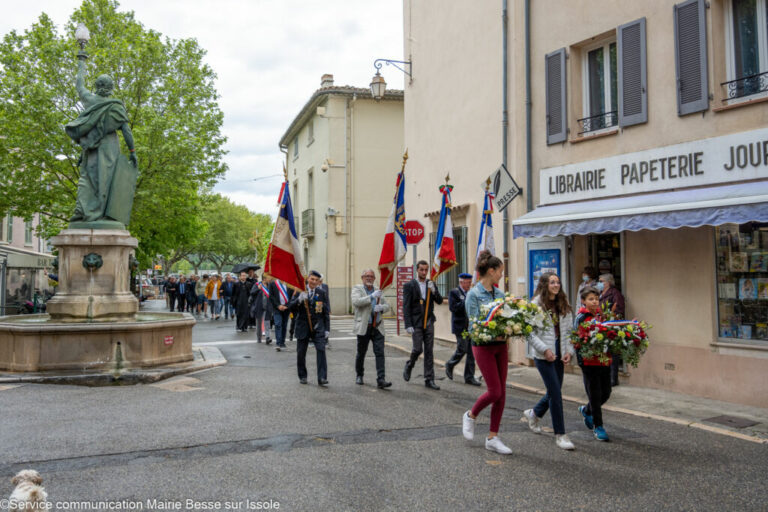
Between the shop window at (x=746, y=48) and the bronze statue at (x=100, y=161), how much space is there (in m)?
9.92

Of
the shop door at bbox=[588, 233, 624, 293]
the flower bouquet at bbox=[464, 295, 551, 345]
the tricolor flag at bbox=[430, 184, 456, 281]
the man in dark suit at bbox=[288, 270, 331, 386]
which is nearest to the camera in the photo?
the flower bouquet at bbox=[464, 295, 551, 345]

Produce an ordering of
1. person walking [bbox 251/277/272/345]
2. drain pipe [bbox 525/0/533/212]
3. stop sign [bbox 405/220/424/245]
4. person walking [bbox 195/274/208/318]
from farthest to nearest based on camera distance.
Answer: person walking [bbox 195/274/208/318] → person walking [bbox 251/277/272/345] → stop sign [bbox 405/220/424/245] → drain pipe [bbox 525/0/533/212]

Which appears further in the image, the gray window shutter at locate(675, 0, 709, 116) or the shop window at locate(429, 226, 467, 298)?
the shop window at locate(429, 226, 467, 298)

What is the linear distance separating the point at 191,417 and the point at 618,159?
7.30 m

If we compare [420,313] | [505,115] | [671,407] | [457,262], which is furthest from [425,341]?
[505,115]

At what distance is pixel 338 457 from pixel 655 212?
18.0ft

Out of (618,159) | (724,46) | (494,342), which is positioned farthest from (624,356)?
(724,46)

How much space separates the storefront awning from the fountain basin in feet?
21.5

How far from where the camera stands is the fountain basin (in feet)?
30.4

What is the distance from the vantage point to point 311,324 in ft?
30.5

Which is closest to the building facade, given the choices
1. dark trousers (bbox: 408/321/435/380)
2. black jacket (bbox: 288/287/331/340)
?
black jacket (bbox: 288/287/331/340)

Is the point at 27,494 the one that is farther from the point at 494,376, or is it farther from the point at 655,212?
the point at 655,212

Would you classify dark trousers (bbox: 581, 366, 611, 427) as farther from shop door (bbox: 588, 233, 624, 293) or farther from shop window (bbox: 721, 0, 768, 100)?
shop window (bbox: 721, 0, 768, 100)

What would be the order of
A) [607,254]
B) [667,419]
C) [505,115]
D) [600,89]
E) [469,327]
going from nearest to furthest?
[667,419] → [469,327] → [607,254] → [600,89] → [505,115]
